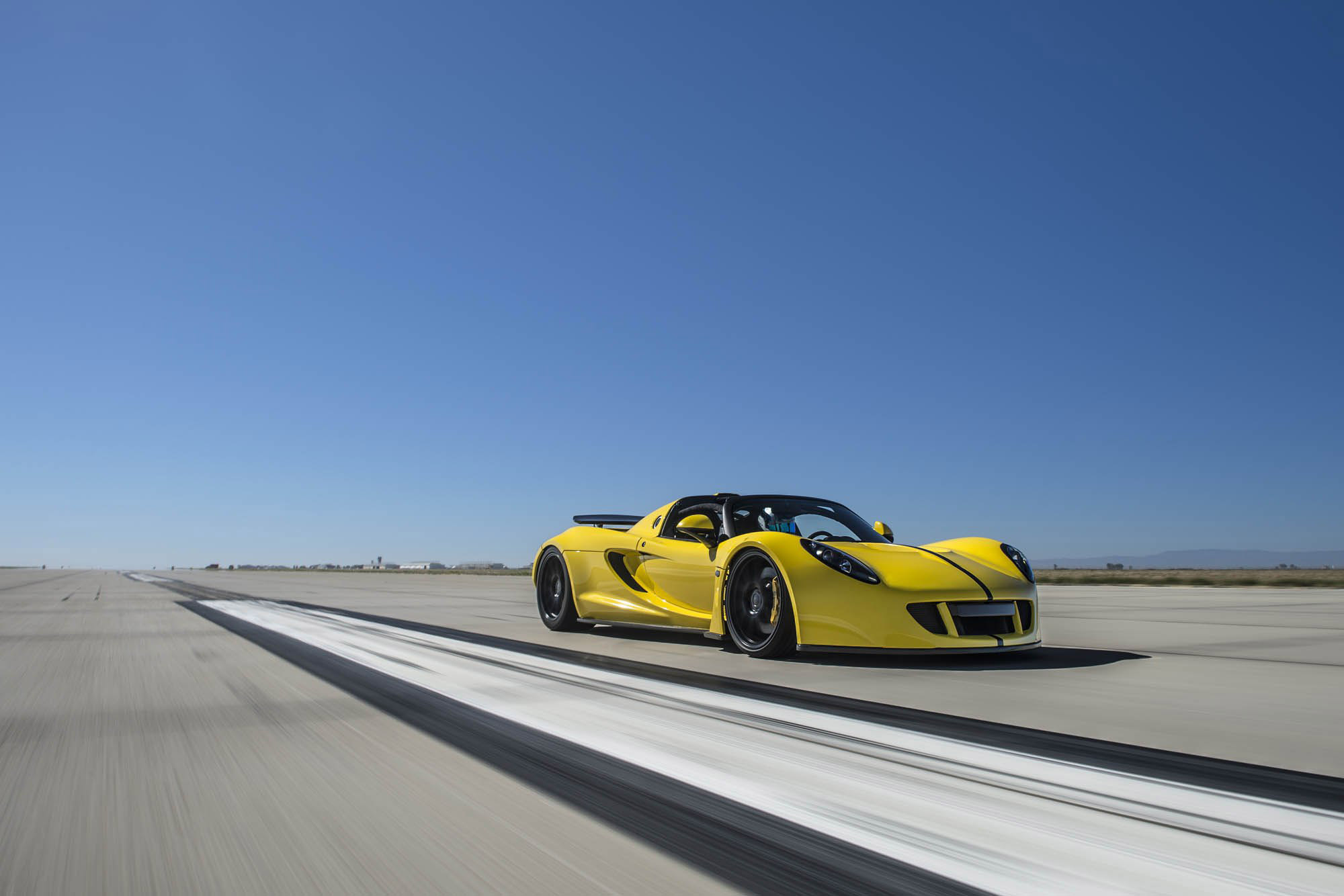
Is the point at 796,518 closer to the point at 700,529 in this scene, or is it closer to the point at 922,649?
the point at 700,529

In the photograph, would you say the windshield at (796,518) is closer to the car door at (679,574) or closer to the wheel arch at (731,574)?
the car door at (679,574)

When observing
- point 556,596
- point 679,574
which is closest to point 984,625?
point 679,574

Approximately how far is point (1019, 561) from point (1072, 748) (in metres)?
3.23

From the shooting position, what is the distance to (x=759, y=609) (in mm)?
5930

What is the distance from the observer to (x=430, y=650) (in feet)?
20.6

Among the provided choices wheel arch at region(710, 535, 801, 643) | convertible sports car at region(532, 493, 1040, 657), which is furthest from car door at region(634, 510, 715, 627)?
wheel arch at region(710, 535, 801, 643)

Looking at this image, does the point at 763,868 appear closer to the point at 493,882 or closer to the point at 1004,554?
the point at 493,882

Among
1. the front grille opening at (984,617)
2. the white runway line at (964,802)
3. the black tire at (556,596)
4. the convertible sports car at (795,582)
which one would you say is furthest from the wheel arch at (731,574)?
the black tire at (556,596)

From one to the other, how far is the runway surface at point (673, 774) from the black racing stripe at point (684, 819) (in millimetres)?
11

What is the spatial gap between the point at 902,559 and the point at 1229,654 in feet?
7.89

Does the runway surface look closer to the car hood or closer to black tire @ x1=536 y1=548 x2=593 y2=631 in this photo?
the car hood

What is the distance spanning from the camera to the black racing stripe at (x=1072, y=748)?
8.19 ft

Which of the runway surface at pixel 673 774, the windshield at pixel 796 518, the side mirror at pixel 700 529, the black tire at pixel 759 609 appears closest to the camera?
the runway surface at pixel 673 774

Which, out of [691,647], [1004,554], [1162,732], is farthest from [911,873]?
[691,647]
